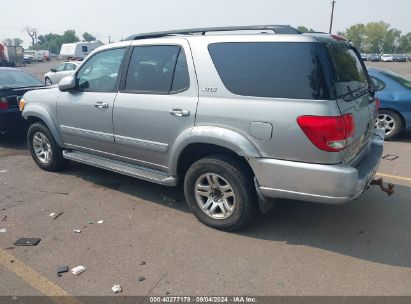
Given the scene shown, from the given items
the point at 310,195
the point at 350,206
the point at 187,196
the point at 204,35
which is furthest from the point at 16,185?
the point at 350,206

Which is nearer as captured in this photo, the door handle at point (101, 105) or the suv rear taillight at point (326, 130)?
the suv rear taillight at point (326, 130)

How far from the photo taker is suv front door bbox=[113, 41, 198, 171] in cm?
382

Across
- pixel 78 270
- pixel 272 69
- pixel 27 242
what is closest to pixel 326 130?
pixel 272 69

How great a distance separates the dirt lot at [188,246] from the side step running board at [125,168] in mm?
402

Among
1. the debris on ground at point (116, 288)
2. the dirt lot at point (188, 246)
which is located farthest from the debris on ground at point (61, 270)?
the debris on ground at point (116, 288)

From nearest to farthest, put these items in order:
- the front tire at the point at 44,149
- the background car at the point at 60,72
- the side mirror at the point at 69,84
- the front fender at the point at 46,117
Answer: the side mirror at the point at 69,84 < the front fender at the point at 46,117 < the front tire at the point at 44,149 < the background car at the point at 60,72

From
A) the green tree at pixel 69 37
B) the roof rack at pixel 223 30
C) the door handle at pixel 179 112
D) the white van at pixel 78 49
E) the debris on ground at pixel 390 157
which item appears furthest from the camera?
the green tree at pixel 69 37

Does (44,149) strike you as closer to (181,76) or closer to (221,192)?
(181,76)

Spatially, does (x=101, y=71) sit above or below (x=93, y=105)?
above

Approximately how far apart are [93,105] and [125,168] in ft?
2.95

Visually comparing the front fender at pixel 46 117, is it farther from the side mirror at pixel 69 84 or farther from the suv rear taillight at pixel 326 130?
the suv rear taillight at pixel 326 130

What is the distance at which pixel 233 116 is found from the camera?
3436 millimetres

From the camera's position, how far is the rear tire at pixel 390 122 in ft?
24.1

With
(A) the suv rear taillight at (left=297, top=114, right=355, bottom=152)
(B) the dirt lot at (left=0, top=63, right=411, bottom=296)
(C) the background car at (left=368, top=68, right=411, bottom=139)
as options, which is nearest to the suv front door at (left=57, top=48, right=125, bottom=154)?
(B) the dirt lot at (left=0, top=63, right=411, bottom=296)
